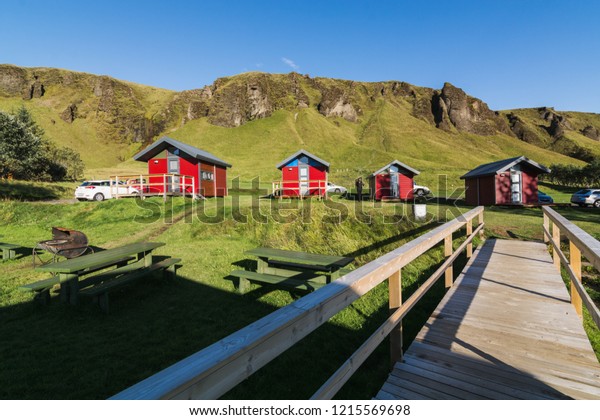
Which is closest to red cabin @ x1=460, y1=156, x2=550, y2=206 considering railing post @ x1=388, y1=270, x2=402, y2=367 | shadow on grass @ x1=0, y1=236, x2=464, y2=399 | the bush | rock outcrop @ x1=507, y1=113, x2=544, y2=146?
shadow on grass @ x1=0, y1=236, x2=464, y2=399

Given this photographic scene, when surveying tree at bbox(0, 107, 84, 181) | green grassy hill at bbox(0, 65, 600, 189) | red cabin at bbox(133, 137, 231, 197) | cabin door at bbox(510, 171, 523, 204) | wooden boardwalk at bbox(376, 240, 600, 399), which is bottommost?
wooden boardwalk at bbox(376, 240, 600, 399)

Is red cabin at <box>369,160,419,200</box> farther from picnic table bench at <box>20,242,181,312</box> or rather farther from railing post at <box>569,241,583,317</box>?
picnic table bench at <box>20,242,181,312</box>

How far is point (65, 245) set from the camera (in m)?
8.25

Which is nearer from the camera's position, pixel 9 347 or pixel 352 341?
pixel 9 347

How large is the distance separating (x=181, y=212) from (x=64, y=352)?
1137cm

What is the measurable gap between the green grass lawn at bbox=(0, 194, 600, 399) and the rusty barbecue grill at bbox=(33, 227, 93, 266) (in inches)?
28.2

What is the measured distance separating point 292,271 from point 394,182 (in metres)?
23.0

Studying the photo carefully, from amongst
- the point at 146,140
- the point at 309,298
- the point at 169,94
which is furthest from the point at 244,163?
the point at 169,94

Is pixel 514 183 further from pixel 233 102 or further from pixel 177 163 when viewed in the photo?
pixel 233 102

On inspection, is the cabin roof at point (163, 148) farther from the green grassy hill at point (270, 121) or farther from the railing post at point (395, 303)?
the green grassy hill at point (270, 121)

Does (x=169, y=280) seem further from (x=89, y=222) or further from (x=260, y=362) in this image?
(x=89, y=222)

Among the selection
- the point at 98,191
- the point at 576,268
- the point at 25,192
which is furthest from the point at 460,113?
the point at 576,268

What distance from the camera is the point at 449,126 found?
12781 centimetres

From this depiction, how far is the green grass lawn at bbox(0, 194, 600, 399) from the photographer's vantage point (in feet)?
12.7
